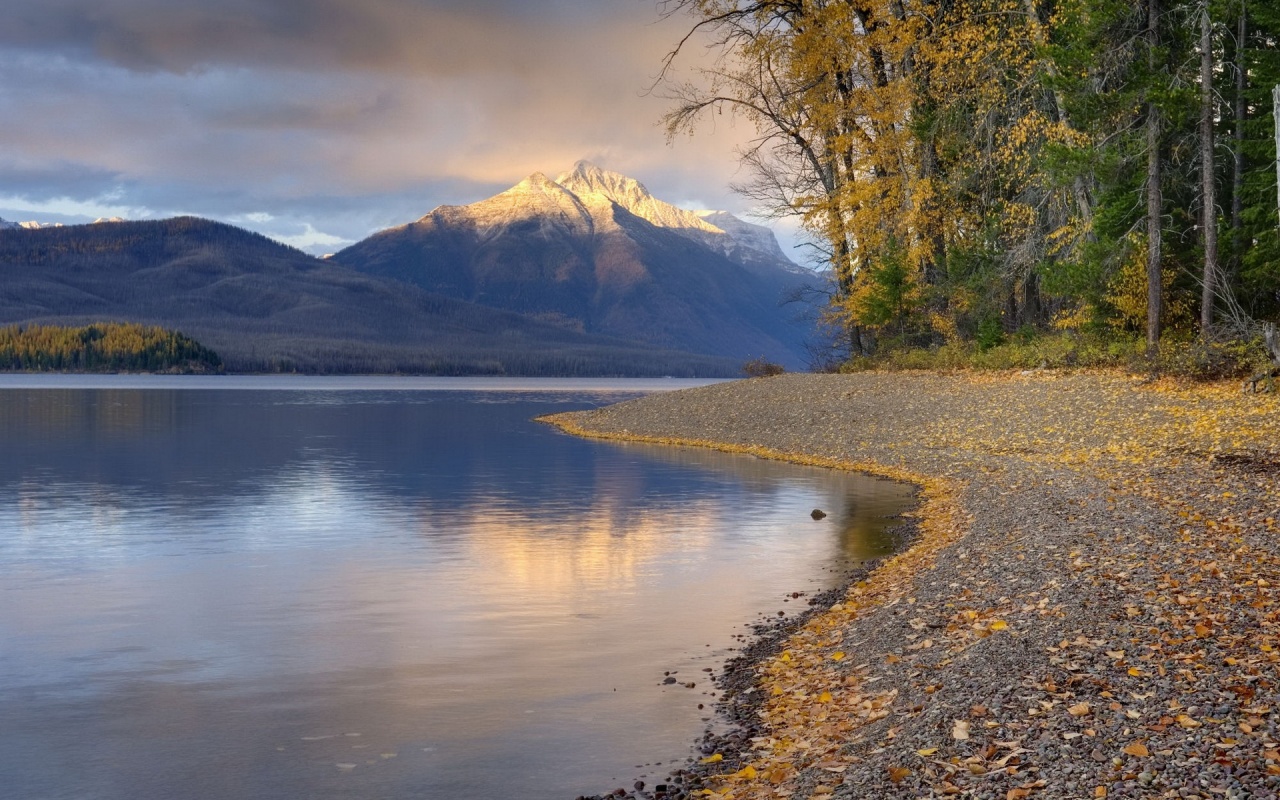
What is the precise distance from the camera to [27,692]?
10.9 m

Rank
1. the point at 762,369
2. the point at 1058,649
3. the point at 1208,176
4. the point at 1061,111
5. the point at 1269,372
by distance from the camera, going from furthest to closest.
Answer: the point at 762,369
the point at 1061,111
the point at 1208,176
the point at 1269,372
the point at 1058,649

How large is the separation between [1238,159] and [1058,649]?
27.8m

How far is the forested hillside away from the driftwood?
1378 millimetres

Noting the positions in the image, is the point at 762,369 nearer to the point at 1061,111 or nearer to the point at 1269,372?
the point at 1061,111

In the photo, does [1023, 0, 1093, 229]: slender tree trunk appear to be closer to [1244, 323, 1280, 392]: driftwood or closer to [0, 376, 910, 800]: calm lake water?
[1244, 323, 1280, 392]: driftwood

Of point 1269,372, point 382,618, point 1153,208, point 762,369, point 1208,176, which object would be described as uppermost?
point 1208,176

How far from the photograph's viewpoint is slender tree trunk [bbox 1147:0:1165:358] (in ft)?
106

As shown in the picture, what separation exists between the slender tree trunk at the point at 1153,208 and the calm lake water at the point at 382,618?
11276mm

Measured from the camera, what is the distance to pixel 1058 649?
972cm

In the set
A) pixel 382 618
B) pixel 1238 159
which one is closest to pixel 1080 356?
pixel 1238 159

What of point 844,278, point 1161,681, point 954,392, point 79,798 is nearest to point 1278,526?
point 1161,681

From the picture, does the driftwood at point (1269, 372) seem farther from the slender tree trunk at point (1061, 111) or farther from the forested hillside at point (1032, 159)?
the slender tree trunk at point (1061, 111)

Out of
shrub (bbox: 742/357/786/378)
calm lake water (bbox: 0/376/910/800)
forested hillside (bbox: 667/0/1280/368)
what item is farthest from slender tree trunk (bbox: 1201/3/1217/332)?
shrub (bbox: 742/357/786/378)

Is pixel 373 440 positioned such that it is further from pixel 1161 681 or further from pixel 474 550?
pixel 1161 681
